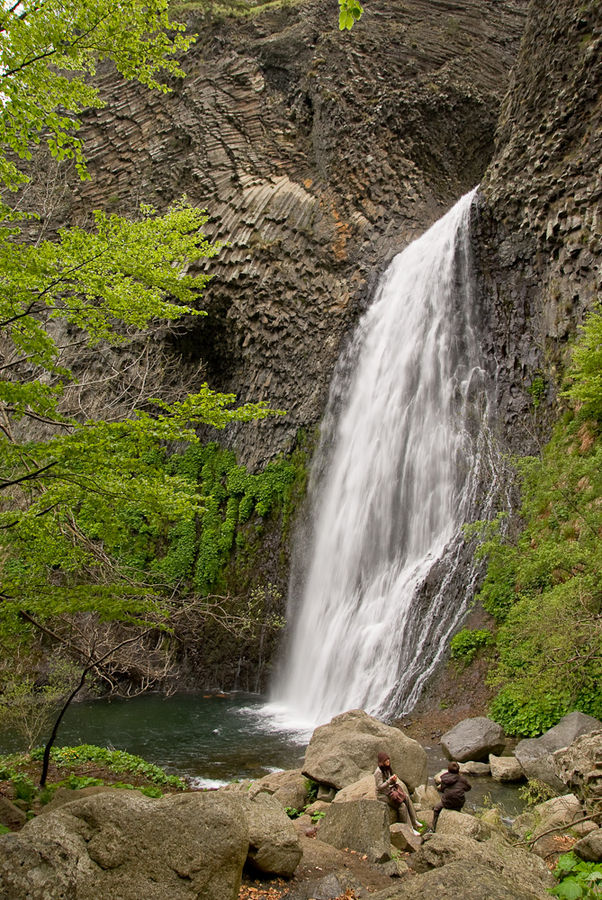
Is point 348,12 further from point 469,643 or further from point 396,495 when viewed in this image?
point 396,495

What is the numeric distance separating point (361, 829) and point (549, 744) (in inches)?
150

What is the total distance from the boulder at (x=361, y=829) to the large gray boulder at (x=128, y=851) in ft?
5.84

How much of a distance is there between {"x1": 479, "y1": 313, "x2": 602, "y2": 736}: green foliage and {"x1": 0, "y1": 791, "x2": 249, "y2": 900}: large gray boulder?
16.8 ft

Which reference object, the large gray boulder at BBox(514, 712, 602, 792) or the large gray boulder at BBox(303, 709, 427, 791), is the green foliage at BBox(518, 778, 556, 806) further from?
the large gray boulder at BBox(303, 709, 427, 791)

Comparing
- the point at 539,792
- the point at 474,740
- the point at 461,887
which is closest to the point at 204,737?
the point at 474,740

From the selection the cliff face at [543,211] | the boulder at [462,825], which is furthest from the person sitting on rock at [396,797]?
the cliff face at [543,211]

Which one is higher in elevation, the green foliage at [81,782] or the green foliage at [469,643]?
the green foliage at [469,643]

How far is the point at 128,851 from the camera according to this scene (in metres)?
3.63

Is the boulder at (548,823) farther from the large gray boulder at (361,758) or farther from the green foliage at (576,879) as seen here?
the large gray boulder at (361,758)

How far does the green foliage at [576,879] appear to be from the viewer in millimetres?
3885

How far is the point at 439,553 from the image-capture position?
14.5 m

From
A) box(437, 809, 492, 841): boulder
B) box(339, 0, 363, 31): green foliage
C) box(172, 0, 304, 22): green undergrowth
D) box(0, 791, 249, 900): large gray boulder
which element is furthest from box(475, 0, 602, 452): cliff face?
box(172, 0, 304, 22): green undergrowth

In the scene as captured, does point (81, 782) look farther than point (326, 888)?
Yes

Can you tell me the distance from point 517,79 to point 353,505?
13756 millimetres
